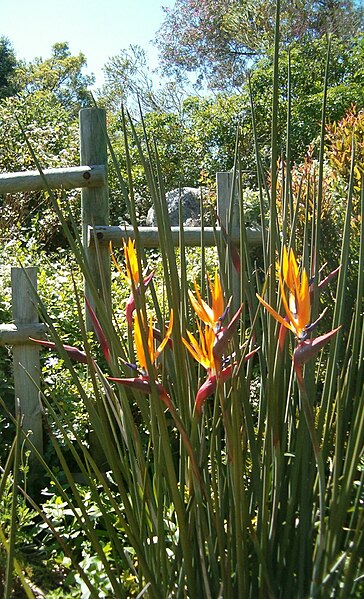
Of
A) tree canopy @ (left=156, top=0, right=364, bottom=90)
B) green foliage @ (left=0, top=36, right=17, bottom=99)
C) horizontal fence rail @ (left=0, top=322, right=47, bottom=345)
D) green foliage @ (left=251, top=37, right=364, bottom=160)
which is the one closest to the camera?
horizontal fence rail @ (left=0, top=322, right=47, bottom=345)

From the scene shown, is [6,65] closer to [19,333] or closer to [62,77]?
[62,77]

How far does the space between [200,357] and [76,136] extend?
8088 millimetres

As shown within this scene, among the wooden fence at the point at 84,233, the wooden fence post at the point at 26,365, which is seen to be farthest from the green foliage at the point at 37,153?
the wooden fence post at the point at 26,365

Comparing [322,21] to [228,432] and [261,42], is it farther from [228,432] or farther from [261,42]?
[228,432]

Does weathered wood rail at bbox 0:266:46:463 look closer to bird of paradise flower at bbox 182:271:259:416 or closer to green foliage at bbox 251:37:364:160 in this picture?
bird of paradise flower at bbox 182:271:259:416

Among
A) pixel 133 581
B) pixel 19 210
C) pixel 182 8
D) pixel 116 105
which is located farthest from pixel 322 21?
pixel 133 581

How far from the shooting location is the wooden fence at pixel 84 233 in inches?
108

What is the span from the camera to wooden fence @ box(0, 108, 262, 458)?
9.04ft

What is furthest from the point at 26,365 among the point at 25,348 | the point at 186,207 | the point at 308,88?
the point at 308,88

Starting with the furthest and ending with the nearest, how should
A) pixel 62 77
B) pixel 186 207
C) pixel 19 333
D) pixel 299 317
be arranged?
pixel 62 77, pixel 186 207, pixel 19 333, pixel 299 317

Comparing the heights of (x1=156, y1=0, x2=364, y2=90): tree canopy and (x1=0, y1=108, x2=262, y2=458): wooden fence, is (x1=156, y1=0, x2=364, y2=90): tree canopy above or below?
above

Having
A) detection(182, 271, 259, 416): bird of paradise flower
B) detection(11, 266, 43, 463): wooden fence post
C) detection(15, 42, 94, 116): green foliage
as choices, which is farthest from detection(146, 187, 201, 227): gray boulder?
detection(15, 42, 94, 116): green foliage

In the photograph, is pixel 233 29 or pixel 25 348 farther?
pixel 233 29

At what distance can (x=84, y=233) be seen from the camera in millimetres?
3109
